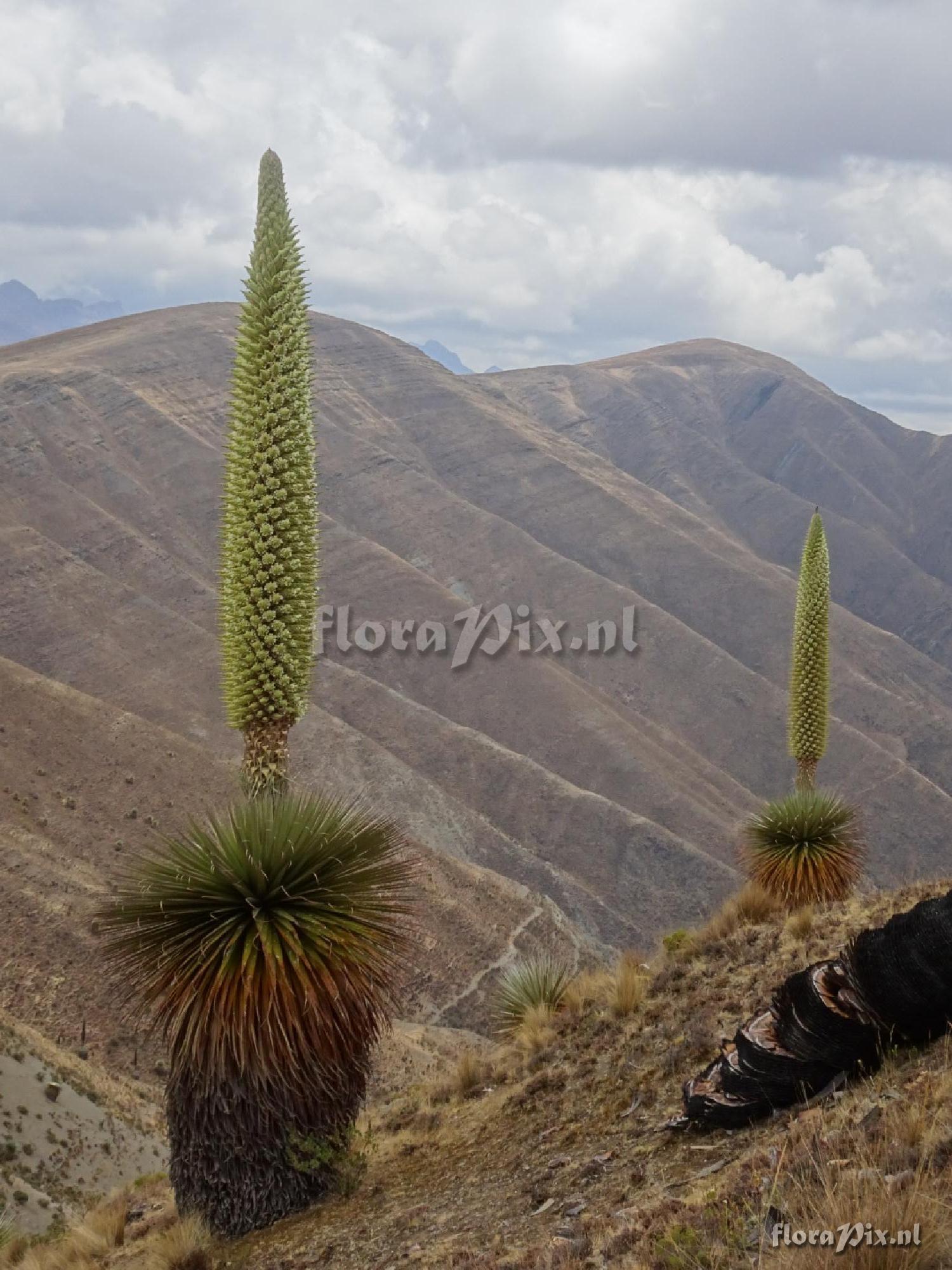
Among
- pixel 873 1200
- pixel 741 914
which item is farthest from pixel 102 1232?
pixel 873 1200

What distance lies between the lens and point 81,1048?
89.5 feet

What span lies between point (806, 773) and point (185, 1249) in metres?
10.4

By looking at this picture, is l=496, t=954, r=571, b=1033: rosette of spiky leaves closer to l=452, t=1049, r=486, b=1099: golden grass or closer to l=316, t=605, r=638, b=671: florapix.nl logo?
l=452, t=1049, r=486, b=1099: golden grass

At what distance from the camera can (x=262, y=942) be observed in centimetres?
691

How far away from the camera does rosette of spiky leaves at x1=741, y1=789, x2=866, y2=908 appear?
13.6 metres

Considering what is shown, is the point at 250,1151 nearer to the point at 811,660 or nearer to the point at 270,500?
the point at 270,500

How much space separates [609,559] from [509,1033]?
4124 inches

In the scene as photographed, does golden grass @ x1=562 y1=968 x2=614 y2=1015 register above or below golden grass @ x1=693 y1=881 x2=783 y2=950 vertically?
below

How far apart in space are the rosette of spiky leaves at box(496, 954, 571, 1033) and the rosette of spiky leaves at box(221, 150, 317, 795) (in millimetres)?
6795

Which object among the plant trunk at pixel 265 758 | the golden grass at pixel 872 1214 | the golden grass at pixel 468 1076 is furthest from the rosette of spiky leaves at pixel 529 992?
the golden grass at pixel 872 1214

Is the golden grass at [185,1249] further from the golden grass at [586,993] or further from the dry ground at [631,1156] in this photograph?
→ the golden grass at [586,993]

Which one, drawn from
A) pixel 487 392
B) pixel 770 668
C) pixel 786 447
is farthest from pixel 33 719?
pixel 786 447

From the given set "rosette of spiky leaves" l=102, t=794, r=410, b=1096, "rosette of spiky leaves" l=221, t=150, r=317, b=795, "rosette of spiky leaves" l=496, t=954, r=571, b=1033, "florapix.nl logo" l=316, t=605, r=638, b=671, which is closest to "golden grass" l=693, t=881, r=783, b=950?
"rosette of spiky leaves" l=496, t=954, r=571, b=1033

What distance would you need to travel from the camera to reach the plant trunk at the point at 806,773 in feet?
49.6
